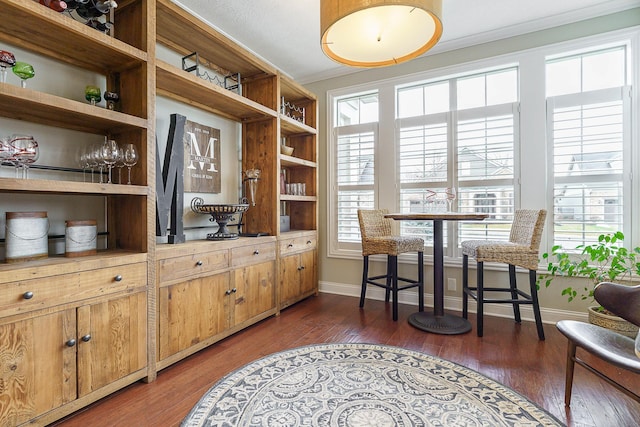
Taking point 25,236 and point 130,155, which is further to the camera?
point 130,155

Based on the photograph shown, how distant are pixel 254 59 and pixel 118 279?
84.9 inches

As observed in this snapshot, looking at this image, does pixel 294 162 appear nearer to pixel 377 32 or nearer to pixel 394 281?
pixel 394 281

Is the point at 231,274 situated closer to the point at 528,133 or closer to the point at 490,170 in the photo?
the point at 490,170

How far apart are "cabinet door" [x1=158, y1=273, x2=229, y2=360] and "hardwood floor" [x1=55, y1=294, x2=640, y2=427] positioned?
0.15 meters

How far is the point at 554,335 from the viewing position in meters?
2.58

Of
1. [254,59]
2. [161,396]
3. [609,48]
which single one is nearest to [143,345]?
[161,396]

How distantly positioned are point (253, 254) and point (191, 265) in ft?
2.22

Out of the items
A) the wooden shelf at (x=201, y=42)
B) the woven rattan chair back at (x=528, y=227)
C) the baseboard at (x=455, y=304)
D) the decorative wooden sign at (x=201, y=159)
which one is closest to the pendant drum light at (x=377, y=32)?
the wooden shelf at (x=201, y=42)

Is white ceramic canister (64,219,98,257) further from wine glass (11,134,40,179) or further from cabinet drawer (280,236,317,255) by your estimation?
cabinet drawer (280,236,317,255)

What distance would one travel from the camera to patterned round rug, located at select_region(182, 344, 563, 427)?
1525 millimetres

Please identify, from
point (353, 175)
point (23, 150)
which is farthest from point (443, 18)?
point (23, 150)

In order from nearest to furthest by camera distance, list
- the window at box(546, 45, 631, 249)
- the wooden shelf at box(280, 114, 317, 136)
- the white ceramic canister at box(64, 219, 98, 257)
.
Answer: the white ceramic canister at box(64, 219, 98, 257)
the window at box(546, 45, 631, 249)
the wooden shelf at box(280, 114, 317, 136)

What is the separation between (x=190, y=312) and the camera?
2.19m

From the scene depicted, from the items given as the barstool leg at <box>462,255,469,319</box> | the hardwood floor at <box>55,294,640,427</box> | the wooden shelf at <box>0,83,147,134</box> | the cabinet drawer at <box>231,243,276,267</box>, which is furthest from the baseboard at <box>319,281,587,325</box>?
the wooden shelf at <box>0,83,147,134</box>
